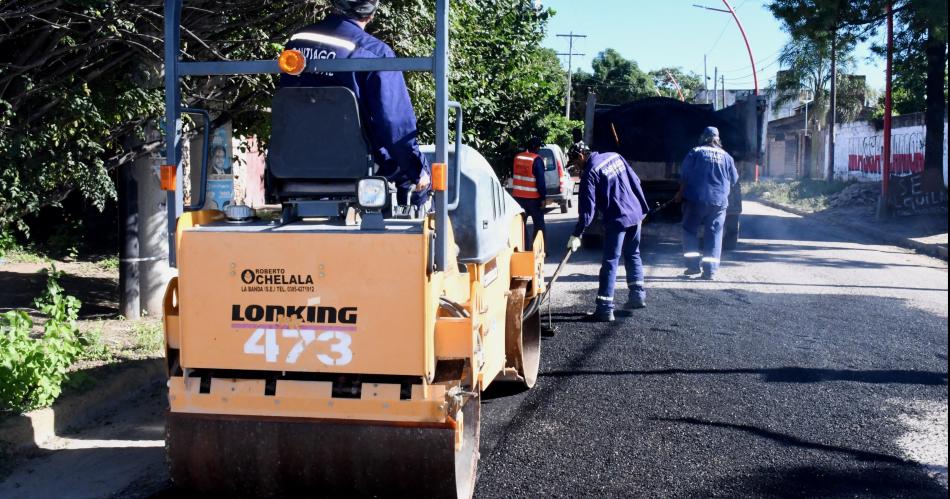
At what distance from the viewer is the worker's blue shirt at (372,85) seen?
415 centimetres

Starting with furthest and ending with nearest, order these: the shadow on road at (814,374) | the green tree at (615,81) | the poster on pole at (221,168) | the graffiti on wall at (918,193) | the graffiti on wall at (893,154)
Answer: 1. the green tree at (615,81)
2. the graffiti on wall at (893,154)
3. the graffiti on wall at (918,193)
4. the poster on pole at (221,168)
5. the shadow on road at (814,374)

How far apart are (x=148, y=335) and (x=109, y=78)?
1950 mm

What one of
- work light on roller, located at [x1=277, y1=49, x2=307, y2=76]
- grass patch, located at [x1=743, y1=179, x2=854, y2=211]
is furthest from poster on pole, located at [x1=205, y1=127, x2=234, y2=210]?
grass patch, located at [x1=743, y1=179, x2=854, y2=211]

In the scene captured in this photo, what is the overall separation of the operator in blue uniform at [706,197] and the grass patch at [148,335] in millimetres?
6409

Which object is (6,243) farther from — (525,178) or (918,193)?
(918,193)

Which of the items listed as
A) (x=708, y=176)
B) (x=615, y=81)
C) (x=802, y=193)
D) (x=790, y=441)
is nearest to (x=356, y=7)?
(x=790, y=441)

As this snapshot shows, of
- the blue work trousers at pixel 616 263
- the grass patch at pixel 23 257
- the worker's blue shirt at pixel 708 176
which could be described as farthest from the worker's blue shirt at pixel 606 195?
the grass patch at pixel 23 257

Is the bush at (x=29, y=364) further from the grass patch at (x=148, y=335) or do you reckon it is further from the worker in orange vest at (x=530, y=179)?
the worker in orange vest at (x=530, y=179)

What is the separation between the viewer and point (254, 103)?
823 centimetres

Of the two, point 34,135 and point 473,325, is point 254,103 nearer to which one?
point 34,135

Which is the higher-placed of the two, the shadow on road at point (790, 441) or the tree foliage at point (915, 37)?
the tree foliage at point (915, 37)

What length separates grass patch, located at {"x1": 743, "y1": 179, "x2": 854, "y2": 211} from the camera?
86.6 ft

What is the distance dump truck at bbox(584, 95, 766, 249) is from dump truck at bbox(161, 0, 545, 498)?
1065cm

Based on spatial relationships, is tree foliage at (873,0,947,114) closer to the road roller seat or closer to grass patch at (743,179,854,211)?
grass patch at (743,179,854,211)
